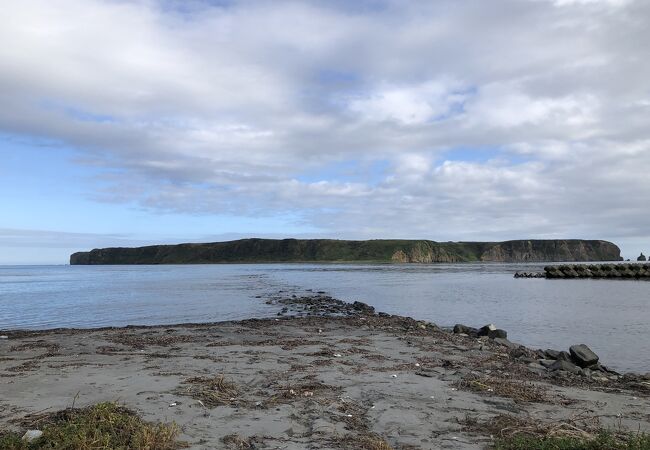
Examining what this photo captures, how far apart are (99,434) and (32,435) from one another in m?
1.05

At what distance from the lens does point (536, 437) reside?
7.30 m

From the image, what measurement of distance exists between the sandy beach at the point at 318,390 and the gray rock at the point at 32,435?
0.69 metres

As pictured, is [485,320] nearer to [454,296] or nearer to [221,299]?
[454,296]

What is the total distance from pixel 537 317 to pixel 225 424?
26.3 m

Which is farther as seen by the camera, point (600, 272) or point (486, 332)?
point (600, 272)

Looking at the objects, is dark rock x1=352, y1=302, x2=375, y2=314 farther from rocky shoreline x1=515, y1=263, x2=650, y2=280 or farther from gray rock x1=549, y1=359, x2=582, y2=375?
rocky shoreline x1=515, y1=263, x2=650, y2=280

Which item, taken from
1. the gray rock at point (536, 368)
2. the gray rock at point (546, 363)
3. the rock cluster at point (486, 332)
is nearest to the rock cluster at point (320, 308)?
the rock cluster at point (486, 332)

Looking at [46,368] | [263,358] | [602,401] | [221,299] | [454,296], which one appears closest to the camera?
[602,401]

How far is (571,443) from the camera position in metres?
6.60

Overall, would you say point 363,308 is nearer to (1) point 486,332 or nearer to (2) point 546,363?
(1) point 486,332

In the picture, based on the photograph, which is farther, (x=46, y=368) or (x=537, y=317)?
(x=537, y=317)

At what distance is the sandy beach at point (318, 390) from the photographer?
7.88 metres

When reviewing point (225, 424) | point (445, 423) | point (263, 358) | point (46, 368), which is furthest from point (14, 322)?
point (445, 423)

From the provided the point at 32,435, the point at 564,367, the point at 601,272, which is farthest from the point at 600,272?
the point at 32,435
